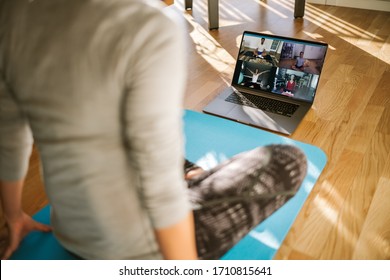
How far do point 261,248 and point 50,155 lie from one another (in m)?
0.75

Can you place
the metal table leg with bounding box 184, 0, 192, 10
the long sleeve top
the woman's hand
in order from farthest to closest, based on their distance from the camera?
1. the metal table leg with bounding box 184, 0, 192, 10
2. the woman's hand
3. the long sleeve top

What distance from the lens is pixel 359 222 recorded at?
129 centimetres

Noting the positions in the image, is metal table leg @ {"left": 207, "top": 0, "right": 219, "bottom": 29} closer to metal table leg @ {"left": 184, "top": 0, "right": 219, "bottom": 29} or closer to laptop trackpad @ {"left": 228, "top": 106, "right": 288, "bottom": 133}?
metal table leg @ {"left": 184, "top": 0, "right": 219, "bottom": 29}

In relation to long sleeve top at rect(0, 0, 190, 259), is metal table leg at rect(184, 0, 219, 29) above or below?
below

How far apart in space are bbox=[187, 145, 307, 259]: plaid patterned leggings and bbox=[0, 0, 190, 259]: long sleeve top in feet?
0.97

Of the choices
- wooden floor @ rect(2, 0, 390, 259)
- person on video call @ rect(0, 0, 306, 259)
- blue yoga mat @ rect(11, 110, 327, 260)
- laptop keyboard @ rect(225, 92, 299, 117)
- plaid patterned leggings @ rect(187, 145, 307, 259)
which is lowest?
wooden floor @ rect(2, 0, 390, 259)

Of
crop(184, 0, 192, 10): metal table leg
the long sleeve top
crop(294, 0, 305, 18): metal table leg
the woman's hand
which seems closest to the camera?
the long sleeve top

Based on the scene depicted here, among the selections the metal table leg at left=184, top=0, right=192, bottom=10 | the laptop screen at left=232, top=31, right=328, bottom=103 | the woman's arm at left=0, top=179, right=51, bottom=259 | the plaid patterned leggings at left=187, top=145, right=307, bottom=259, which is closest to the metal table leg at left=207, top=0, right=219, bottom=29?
the metal table leg at left=184, top=0, right=192, bottom=10

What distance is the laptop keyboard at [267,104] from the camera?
1.83 m

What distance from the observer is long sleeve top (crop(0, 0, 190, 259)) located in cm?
55

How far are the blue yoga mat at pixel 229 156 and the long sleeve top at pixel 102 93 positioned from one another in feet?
1.70

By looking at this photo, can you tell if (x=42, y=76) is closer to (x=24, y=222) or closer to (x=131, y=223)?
(x=131, y=223)
